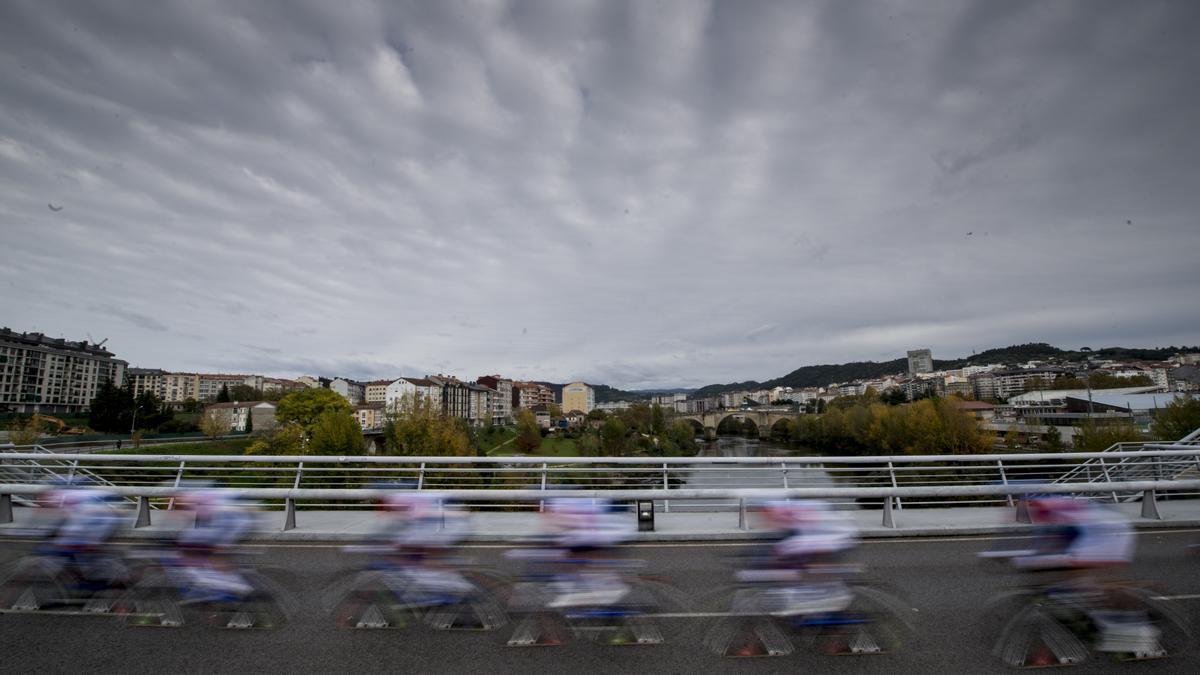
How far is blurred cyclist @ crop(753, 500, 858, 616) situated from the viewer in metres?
4.81

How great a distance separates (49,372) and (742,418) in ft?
460

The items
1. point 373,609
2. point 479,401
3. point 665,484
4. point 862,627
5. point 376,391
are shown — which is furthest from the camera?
point 376,391

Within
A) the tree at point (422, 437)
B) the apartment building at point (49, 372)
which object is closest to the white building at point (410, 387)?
the apartment building at point (49, 372)

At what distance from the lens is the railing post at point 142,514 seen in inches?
364

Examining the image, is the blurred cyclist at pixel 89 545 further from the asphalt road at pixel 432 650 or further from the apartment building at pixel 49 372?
the apartment building at pixel 49 372

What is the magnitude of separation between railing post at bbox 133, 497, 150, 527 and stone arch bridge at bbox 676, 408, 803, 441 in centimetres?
11797

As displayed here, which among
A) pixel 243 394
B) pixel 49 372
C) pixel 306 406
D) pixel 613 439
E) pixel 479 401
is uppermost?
pixel 49 372

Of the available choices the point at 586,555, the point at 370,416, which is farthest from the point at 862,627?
the point at 370,416

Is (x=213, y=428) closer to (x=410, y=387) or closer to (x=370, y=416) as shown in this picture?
(x=370, y=416)

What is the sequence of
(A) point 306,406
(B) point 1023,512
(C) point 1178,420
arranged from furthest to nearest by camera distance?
(A) point 306,406, (C) point 1178,420, (B) point 1023,512

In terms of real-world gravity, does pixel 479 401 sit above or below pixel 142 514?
above

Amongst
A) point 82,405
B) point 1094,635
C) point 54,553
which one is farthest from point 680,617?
point 82,405

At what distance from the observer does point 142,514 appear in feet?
30.7

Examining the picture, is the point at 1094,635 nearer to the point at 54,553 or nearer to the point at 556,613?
the point at 556,613
